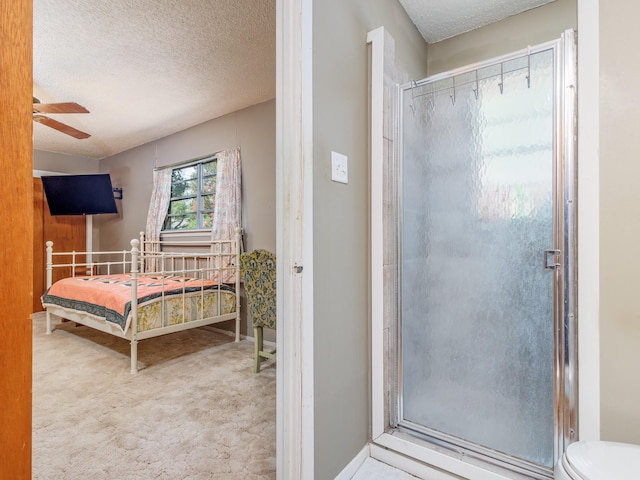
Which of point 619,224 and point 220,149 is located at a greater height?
point 220,149

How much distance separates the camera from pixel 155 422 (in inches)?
74.7

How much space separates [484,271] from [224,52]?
2.43m

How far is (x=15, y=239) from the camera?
0.46m

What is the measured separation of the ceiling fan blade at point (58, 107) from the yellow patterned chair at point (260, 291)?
6.41 feet

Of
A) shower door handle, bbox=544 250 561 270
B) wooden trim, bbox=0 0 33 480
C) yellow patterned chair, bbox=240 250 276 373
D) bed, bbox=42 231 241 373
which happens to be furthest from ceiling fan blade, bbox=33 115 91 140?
shower door handle, bbox=544 250 561 270

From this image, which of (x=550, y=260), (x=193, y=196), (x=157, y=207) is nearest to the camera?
(x=550, y=260)

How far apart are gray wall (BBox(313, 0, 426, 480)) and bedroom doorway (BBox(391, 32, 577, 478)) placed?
0.27 meters

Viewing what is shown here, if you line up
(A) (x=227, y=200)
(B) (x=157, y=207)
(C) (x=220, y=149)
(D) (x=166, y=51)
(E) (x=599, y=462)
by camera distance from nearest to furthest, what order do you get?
(E) (x=599, y=462) < (D) (x=166, y=51) < (A) (x=227, y=200) < (C) (x=220, y=149) < (B) (x=157, y=207)

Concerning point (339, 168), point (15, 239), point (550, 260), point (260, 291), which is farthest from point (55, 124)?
point (550, 260)

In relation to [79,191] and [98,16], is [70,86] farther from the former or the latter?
[79,191]

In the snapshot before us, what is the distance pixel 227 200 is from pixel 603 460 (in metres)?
3.45

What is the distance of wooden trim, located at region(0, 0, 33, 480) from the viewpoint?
0.45 meters

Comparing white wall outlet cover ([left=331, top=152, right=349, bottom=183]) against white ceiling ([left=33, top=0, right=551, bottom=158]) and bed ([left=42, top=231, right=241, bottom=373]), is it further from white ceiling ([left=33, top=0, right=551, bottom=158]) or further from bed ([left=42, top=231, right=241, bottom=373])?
bed ([left=42, top=231, right=241, bottom=373])

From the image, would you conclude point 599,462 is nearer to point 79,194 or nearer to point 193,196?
point 193,196
